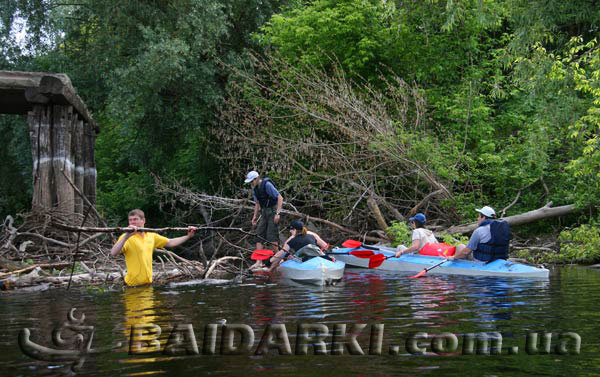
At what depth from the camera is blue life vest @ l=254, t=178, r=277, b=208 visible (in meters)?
15.8

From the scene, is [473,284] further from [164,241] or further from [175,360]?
[175,360]

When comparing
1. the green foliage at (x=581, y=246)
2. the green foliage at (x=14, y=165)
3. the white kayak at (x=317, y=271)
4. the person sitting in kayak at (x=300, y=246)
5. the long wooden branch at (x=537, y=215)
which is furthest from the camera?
the green foliage at (x=14, y=165)

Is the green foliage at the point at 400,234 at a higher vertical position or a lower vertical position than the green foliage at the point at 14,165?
lower

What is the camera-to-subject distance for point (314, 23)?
22578 millimetres

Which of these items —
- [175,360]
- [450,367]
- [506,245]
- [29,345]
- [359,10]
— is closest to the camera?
[450,367]

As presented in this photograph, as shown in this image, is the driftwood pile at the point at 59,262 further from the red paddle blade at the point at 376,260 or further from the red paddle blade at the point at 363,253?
the red paddle blade at the point at 376,260

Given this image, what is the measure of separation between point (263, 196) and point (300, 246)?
2.62 m

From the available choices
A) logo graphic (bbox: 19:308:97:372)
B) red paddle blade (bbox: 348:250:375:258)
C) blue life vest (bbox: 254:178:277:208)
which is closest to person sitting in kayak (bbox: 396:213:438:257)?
red paddle blade (bbox: 348:250:375:258)

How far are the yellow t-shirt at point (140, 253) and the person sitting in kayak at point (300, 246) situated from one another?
132 inches

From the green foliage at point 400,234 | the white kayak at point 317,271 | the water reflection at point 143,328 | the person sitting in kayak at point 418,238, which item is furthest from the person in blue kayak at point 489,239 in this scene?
the water reflection at point 143,328

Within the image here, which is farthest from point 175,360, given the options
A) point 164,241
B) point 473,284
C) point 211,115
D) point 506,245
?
point 211,115

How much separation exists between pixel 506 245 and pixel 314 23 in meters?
11.5

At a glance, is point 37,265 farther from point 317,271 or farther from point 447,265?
point 447,265

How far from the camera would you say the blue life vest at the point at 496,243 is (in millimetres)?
12961
